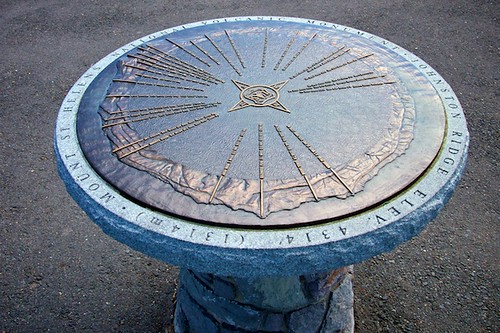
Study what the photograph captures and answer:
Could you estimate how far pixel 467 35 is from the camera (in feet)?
18.6

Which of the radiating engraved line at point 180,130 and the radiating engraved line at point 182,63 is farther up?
the radiating engraved line at point 182,63

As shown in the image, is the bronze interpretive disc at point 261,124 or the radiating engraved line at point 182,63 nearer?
the bronze interpretive disc at point 261,124

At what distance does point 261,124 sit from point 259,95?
0.26 metres

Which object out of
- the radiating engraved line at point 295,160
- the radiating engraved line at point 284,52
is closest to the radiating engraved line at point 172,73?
the radiating engraved line at point 284,52

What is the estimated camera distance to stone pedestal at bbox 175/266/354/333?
2420mm

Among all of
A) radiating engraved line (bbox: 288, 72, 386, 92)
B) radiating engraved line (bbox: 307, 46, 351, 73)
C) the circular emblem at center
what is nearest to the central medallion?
the circular emblem at center

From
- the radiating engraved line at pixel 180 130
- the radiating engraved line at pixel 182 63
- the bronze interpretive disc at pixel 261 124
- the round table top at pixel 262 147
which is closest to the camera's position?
the round table top at pixel 262 147

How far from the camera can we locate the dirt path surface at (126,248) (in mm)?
2936

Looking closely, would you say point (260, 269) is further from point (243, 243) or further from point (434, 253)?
point (434, 253)

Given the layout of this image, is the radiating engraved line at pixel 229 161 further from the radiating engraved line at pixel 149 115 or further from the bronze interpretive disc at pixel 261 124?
the radiating engraved line at pixel 149 115

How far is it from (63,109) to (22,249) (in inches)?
57.2

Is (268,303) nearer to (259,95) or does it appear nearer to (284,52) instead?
(259,95)

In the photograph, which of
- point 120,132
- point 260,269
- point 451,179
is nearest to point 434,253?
point 451,179

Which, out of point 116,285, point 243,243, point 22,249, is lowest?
point 116,285
